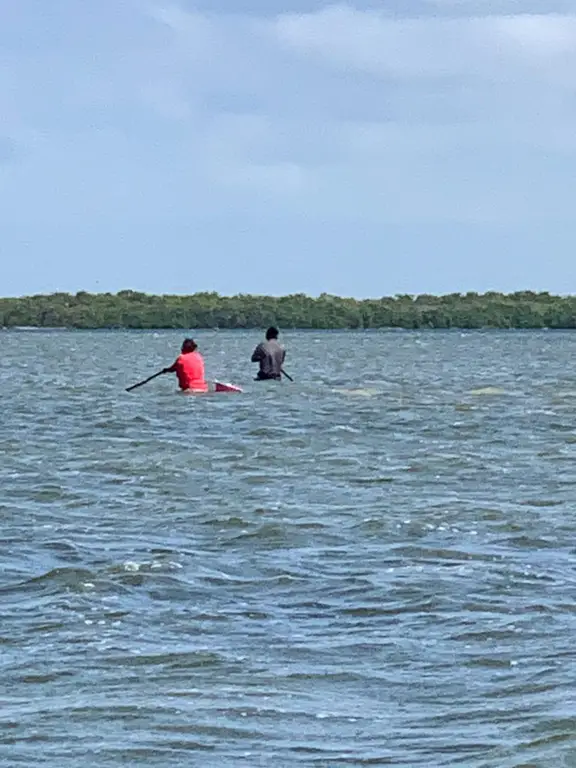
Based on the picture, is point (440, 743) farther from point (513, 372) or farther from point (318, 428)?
point (513, 372)

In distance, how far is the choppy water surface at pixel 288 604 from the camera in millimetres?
8469

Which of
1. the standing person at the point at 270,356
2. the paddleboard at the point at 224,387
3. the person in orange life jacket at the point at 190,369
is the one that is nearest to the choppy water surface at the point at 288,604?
the person in orange life jacket at the point at 190,369

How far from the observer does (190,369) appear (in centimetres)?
3475

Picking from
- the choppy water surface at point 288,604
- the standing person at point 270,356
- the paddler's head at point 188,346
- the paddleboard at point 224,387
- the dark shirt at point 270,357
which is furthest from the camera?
the paddleboard at point 224,387

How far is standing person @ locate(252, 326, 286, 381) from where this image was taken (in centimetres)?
3647

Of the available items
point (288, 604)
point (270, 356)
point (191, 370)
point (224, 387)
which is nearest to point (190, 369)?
point (191, 370)

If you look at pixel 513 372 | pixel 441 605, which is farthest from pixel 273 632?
pixel 513 372

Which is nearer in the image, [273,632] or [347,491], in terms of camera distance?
[273,632]

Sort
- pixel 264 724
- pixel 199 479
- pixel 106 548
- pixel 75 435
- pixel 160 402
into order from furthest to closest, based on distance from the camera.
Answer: pixel 160 402 → pixel 75 435 → pixel 199 479 → pixel 106 548 → pixel 264 724

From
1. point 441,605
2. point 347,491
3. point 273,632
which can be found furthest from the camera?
point 347,491

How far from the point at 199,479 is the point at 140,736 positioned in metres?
12.4

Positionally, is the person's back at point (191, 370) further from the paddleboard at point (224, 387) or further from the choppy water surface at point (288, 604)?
the choppy water surface at point (288, 604)

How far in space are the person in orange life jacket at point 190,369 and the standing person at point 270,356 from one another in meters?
1.43

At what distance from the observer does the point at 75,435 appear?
94.8 ft
